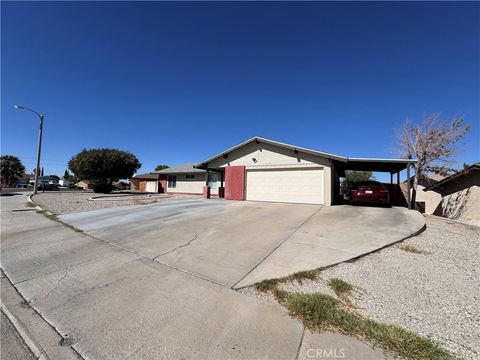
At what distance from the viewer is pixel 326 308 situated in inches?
115

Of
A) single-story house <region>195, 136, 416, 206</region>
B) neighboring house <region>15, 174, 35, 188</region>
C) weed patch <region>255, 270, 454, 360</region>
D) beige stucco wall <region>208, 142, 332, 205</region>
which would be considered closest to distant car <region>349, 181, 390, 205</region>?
single-story house <region>195, 136, 416, 206</region>

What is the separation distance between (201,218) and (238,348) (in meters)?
6.65

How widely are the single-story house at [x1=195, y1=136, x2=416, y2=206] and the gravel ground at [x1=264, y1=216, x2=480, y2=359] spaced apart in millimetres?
7939

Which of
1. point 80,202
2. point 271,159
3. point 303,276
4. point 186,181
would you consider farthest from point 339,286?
point 186,181

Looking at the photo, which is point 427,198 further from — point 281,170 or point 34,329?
point 34,329

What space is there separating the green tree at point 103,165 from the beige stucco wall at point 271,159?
1679 cm

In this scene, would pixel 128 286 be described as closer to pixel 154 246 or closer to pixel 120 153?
pixel 154 246

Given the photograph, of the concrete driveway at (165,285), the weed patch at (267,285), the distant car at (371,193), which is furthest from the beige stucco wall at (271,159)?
the weed patch at (267,285)

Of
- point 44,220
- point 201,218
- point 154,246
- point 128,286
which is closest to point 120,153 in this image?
point 44,220

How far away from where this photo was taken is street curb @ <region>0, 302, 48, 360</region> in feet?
8.13

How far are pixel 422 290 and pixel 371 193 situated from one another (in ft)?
32.8

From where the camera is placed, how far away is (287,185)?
14.4m

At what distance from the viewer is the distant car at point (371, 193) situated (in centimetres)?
1222

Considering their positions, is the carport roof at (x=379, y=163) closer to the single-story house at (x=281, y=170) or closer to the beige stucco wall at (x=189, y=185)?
the single-story house at (x=281, y=170)
